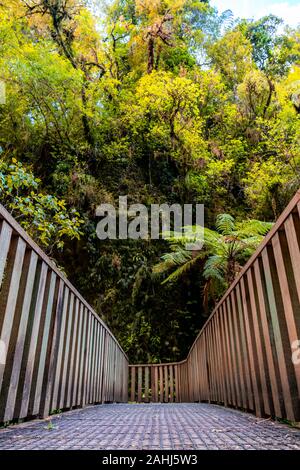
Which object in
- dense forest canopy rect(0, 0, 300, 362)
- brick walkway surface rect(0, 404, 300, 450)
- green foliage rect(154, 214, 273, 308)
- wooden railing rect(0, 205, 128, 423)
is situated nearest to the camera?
brick walkway surface rect(0, 404, 300, 450)

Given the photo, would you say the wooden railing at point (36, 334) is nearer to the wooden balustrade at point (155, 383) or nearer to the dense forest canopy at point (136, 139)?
the wooden balustrade at point (155, 383)

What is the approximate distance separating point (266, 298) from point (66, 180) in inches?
342

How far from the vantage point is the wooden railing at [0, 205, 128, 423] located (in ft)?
4.65

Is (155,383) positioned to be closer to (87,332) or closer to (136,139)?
(87,332)

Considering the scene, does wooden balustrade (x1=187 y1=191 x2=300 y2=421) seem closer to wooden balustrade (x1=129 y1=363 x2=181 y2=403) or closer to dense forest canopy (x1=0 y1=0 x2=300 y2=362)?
dense forest canopy (x1=0 y1=0 x2=300 y2=362)

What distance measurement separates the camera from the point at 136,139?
11727mm

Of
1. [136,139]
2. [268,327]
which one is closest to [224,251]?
[268,327]

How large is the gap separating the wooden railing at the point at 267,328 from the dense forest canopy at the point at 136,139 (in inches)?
169

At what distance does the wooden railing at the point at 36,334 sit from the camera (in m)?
1.42

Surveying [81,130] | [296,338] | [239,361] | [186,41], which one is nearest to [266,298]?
[296,338]

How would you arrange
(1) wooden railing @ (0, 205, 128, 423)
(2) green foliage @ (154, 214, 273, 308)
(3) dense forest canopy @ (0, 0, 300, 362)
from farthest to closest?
(3) dense forest canopy @ (0, 0, 300, 362) → (2) green foliage @ (154, 214, 273, 308) → (1) wooden railing @ (0, 205, 128, 423)

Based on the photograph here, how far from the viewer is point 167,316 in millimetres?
8445

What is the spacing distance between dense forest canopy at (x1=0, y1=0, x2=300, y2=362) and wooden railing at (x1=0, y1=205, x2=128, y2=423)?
485 cm

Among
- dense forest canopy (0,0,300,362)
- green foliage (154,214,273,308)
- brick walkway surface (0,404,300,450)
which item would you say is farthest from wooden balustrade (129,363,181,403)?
brick walkway surface (0,404,300,450)
